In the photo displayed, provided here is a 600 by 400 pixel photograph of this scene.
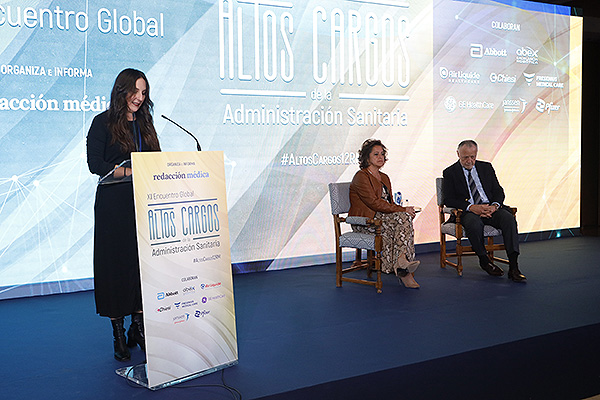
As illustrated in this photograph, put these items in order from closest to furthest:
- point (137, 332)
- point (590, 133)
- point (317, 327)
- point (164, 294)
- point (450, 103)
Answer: point (164, 294)
point (137, 332)
point (317, 327)
point (450, 103)
point (590, 133)

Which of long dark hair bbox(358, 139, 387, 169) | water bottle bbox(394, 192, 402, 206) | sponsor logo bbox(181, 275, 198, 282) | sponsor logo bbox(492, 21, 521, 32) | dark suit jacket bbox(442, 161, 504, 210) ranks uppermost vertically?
sponsor logo bbox(492, 21, 521, 32)

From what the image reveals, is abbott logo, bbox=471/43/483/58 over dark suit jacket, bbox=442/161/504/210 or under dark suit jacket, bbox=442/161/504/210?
over

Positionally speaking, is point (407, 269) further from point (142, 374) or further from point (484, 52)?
point (484, 52)

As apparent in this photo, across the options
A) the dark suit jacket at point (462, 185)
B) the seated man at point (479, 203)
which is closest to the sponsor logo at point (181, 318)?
the seated man at point (479, 203)

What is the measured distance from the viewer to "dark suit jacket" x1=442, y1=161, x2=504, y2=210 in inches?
213

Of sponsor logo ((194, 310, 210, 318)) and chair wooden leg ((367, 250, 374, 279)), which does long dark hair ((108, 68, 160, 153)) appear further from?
chair wooden leg ((367, 250, 374, 279))

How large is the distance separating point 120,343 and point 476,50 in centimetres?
542

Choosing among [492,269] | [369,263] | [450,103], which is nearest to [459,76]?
[450,103]

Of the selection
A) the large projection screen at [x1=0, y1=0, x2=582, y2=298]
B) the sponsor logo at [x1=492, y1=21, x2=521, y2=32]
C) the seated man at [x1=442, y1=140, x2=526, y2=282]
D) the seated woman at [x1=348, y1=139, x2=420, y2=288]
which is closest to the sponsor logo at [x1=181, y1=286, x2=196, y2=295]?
the seated woman at [x1=348, y1=139, x2=420, y2=288]

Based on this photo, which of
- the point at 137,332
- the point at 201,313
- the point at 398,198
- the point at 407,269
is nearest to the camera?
the point at 201,313

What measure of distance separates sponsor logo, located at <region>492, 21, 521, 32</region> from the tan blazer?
10.6 ft

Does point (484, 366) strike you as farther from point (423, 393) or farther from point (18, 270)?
point (18, 270)

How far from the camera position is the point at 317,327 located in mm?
3713

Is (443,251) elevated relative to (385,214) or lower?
lower
